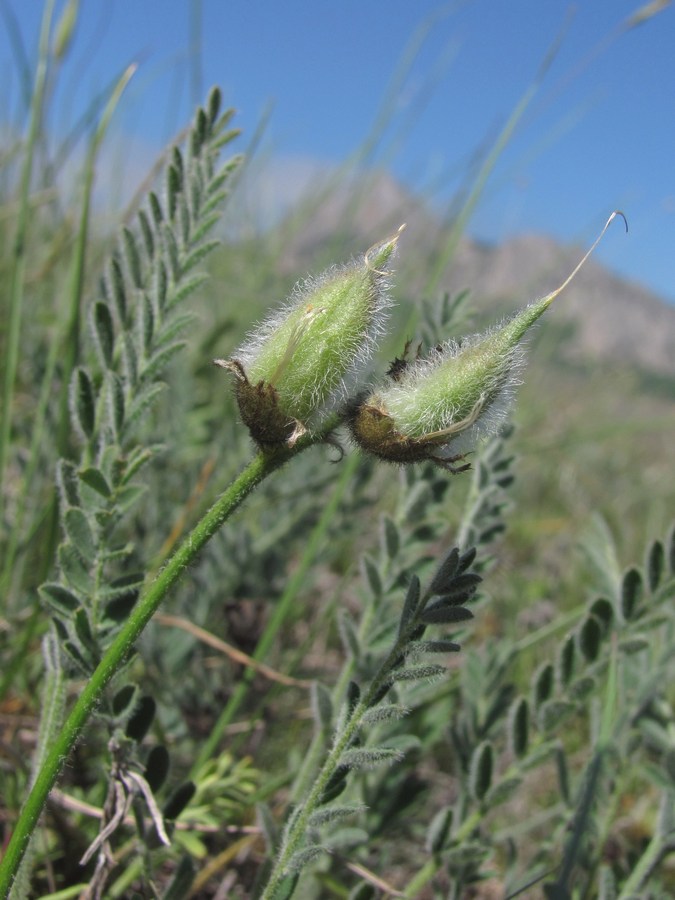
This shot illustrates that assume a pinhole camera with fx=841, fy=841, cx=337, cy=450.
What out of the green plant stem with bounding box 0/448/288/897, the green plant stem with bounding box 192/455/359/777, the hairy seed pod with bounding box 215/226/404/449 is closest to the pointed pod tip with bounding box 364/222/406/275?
the hairy seed pod with bounding box 215/226/404/449

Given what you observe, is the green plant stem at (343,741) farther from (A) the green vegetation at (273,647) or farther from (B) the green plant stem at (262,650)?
(B) the green plant stem at (262,650)

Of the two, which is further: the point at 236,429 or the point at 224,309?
the point at 224,309

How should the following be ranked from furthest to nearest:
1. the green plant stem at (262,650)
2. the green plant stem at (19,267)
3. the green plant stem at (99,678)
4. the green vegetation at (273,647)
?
the green plant stem at (19,267) < the green plant stem at (262,650) < the green vegetation at (273,647) < the green plant stem at (99,678)

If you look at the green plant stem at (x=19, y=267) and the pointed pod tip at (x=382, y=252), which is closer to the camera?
the pointed pod tip at (x=382, y=252)

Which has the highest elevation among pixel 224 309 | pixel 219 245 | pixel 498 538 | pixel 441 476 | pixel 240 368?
pixel 224 309

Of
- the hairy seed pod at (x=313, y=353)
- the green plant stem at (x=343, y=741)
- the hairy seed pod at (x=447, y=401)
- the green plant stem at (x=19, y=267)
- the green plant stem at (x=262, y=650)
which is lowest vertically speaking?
the green plant stem at (x=343, y=741)

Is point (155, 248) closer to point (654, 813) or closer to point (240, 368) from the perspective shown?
point (240, 368)

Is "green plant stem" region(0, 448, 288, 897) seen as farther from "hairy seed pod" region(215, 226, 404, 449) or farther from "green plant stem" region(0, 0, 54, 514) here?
"green plant stem" region(0, 0, 54, 514)

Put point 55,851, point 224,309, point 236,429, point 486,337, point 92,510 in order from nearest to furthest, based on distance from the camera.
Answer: point 486,337 → point 92,510 → point 55,851 → point 236,429 → point 224,309

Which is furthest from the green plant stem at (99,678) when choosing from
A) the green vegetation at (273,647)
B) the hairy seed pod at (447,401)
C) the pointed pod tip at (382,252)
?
the pointed pod tip at (382,252)

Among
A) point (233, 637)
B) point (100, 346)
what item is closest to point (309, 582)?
point (233, 637)
